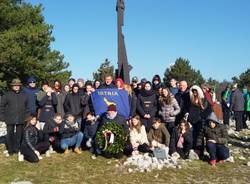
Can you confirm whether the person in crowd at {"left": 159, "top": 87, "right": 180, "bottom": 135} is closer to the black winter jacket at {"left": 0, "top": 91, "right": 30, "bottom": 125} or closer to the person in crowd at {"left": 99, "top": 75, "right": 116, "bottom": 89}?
the person in crowd at {"left": 99, "top": 75, "right": 116, "bottom": 89}

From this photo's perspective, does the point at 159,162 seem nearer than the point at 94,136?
Yes

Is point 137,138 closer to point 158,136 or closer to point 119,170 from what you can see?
point 158,136

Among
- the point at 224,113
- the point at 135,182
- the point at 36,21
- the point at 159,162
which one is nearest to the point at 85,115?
the point at 159,162

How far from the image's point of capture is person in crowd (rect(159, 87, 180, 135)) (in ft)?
34.7

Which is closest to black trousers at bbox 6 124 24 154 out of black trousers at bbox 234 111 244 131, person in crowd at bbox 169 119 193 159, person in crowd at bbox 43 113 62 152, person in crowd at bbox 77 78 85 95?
person in crowd at bbox 43 113 62 152

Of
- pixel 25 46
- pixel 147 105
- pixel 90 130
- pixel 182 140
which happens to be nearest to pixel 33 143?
pixel 90 130

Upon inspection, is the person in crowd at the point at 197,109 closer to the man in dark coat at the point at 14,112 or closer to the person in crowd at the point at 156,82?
the person in crowd at the point at 156,82

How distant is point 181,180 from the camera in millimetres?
8406

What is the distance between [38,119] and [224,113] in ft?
31.0

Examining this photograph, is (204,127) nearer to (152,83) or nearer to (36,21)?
(152,83)

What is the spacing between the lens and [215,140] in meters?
9.79

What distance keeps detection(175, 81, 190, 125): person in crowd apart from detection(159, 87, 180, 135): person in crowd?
0.17 meters

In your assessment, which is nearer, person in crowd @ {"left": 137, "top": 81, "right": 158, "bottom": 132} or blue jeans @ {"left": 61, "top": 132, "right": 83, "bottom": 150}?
blue jeans @ {"left": 61, "top": 132, "right": 83, "bottom": 150}

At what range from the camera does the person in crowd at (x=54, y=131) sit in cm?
1071
